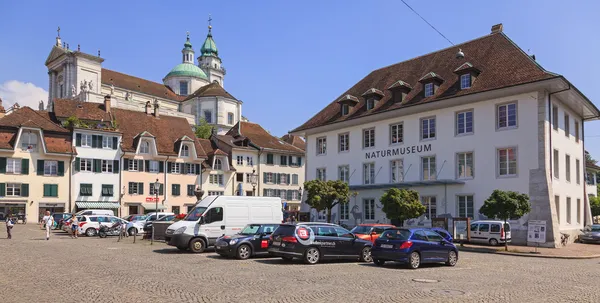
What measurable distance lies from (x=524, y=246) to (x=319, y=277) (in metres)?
19.3

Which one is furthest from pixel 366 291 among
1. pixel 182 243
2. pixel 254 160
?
pixel 254 160

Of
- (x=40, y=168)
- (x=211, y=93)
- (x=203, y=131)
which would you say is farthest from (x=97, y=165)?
(x=211, y=93)

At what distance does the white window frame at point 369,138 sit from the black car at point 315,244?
2152cm

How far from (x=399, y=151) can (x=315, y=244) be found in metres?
21.0

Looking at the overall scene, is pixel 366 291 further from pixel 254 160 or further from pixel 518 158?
pixel 254 160

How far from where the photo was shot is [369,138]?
136 feet

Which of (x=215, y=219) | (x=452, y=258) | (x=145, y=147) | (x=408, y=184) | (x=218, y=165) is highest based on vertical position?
(x=145, y=147)

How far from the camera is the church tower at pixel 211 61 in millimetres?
144250

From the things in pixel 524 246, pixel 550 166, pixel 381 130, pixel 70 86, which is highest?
pixel 70 86

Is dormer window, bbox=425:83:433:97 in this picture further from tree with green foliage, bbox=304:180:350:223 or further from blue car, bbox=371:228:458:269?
blue car, bbox=371:228:458:269

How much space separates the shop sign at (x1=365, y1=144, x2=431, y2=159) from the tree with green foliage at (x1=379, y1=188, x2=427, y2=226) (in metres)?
5.91

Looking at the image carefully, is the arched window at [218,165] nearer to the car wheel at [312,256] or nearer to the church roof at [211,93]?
the church roof at [211,93]

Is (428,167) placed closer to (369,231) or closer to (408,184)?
(408,184)

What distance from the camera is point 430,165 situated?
37.0 m
